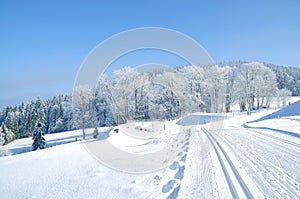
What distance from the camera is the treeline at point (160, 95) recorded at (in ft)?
112

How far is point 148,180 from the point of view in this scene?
21.7ft

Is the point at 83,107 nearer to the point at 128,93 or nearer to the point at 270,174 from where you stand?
the point at 128,93

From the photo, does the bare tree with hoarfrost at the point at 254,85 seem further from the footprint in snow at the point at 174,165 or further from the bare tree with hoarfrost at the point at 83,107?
the footprint in snow at the point at 174,165

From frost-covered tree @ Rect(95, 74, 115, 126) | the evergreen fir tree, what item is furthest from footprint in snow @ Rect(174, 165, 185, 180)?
the evergreen fir tree

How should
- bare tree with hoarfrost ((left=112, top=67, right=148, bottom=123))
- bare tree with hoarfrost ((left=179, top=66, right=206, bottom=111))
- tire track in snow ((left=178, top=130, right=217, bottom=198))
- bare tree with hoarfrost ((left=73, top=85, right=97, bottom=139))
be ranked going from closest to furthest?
tire track in snow ((left=178, top=130, right=217, bottom=198)) < bare tree with hoarfrost ((left=112, top=67, right=148, bottom=123)) < bare tree with hoarfrost ((left=73, top=85, right=97, bottom=139)) < bare tree with hoarfrost ((left=179, top=66, right=206, bottom=111))

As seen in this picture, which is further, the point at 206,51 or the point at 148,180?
the point at 206,51

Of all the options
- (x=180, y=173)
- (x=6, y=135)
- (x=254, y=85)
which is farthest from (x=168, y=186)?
(x=6, y=135)

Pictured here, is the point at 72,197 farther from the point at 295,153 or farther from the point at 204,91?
the point at 204,91

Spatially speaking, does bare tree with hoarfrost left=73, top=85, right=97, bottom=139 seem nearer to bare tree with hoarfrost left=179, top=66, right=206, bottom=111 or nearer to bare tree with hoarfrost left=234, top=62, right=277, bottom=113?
bare tree with hoarfrost left=179, top=66, right=206, bottom=111

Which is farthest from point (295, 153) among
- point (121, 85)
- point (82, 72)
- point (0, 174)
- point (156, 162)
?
point (121, 85)

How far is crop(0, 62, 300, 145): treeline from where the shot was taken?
34125 millimetres

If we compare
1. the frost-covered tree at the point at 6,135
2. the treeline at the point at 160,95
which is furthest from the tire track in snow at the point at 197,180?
the frost-covered tree at the point at 6,135

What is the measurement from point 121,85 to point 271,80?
131 feet

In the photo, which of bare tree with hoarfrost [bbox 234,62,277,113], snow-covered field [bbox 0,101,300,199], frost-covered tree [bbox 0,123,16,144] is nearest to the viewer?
snow-covered field [bbox 0,101,300,199]
